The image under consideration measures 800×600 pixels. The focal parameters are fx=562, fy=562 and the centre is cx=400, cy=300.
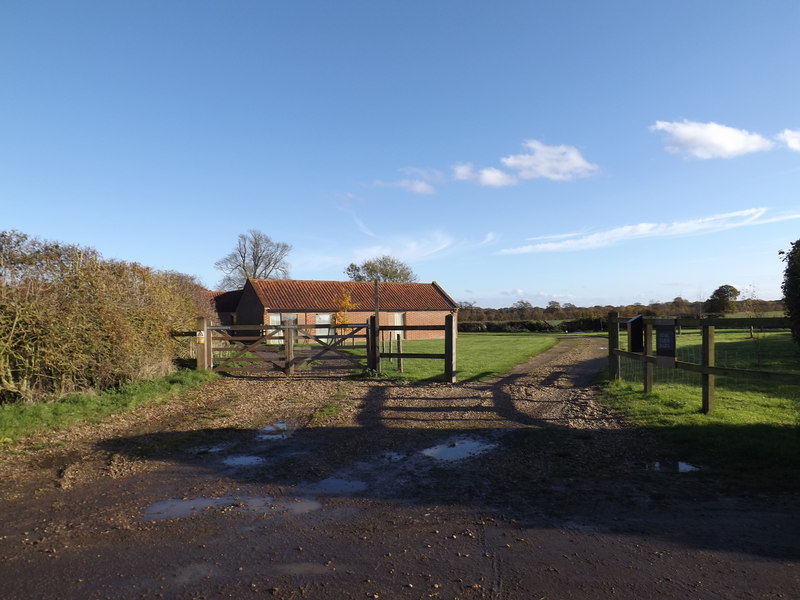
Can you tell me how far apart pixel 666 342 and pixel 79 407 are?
10.4m

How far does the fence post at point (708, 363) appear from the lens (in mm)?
8609

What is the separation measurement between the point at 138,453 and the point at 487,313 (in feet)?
191

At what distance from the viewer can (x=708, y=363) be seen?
8656 millimetres

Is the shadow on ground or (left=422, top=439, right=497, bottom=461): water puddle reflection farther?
(left=422, top=439, right=497, bottom=461): water puddle reflection

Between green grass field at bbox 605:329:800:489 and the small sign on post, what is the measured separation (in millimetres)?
724

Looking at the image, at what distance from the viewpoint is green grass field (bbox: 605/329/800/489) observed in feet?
20.2

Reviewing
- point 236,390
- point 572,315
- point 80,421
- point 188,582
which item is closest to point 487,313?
point 572,315

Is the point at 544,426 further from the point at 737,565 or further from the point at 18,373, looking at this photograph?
the point at 18,373

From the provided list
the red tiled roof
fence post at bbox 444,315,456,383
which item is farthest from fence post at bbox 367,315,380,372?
the red tiled roof

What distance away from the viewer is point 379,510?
16.9 ft

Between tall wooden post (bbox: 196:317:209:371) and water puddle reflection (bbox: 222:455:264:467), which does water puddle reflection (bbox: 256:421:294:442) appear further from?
tall wooden post (bbox: 196:317:209:371)

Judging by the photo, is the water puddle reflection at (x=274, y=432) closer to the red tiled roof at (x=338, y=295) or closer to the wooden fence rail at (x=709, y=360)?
the wooden fence rail at (x=709, y=360)

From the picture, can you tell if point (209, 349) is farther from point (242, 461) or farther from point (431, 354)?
point (242, 461)

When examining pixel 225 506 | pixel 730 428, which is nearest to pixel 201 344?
pixel 225 506
